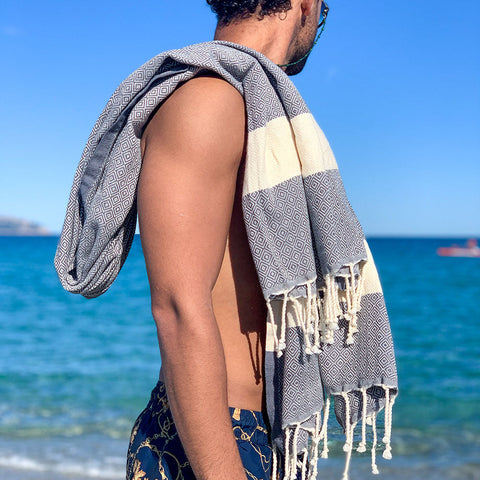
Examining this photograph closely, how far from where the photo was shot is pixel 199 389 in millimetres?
1060

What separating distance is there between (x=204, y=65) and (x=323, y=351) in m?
0.72

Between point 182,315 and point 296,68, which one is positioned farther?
point 296,68

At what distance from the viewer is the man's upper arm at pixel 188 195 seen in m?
1.08

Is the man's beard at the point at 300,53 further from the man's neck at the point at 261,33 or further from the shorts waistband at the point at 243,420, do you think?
the shorts waistband at the point at 243,420

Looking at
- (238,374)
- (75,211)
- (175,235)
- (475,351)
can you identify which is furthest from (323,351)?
(475,351)

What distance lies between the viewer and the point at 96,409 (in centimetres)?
778

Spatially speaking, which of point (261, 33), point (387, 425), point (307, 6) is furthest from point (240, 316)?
point (307, 6)

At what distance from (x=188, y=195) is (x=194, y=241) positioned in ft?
0.28

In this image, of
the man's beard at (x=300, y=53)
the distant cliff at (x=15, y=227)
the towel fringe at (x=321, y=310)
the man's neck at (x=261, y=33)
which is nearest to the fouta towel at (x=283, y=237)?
the towel fringe at (x=321, y=310)

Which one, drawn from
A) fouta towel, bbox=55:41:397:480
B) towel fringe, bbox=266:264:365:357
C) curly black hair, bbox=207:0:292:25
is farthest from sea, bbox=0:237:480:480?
curly black hair, bbox=207:0:292:25

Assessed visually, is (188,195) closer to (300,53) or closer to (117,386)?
(300,53)

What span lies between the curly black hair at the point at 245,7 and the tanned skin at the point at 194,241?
0.31 m

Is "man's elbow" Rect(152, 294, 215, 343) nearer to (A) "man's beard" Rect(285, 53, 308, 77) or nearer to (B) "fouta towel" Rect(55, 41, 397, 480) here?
(B) "fouta towel" Rect(55, 41, 397, 480)

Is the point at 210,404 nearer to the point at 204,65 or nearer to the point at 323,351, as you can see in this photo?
the point at 323,351
